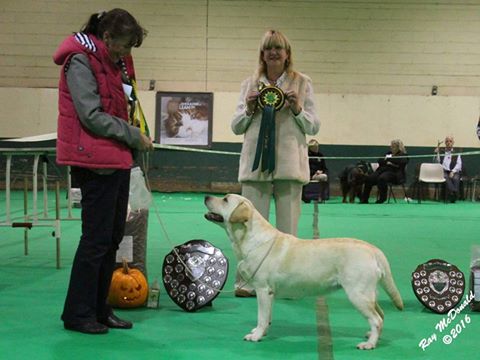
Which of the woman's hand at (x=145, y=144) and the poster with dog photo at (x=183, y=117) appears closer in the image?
the woman's hand at (x=145, y=144)

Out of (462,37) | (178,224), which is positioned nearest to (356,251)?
(178,224)

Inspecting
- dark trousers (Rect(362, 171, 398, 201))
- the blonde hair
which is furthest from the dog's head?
dark trousers (Rect(362, 171, 398, 201))

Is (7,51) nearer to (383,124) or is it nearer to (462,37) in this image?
(383,124)

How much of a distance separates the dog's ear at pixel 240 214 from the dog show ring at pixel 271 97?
1.17 m

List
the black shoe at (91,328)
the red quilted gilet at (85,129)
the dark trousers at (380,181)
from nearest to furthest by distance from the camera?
the red quilted gilet at (85,129) < the black shoe at (91,328) < the dark trousers at (380,181)

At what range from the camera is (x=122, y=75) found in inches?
148

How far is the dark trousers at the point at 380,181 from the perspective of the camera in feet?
48.5

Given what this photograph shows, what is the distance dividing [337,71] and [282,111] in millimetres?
12397

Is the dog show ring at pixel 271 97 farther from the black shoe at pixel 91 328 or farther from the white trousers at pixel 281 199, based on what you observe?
the black shoe at pixel 91 328

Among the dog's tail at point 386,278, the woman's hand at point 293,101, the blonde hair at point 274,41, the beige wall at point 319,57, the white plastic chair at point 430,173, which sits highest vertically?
the beige wall at point 319,57

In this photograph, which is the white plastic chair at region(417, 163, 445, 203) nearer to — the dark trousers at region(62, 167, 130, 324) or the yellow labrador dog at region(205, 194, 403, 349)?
the yellow labrador dog at region(205, 194, 403, 349)

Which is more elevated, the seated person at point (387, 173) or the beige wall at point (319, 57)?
the beige wall at point (319, 57)

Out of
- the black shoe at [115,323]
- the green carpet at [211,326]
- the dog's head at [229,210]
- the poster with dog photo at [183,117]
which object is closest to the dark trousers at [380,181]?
the poster with dog photo at [183,117]

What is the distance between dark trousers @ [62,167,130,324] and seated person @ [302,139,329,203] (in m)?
10.9
